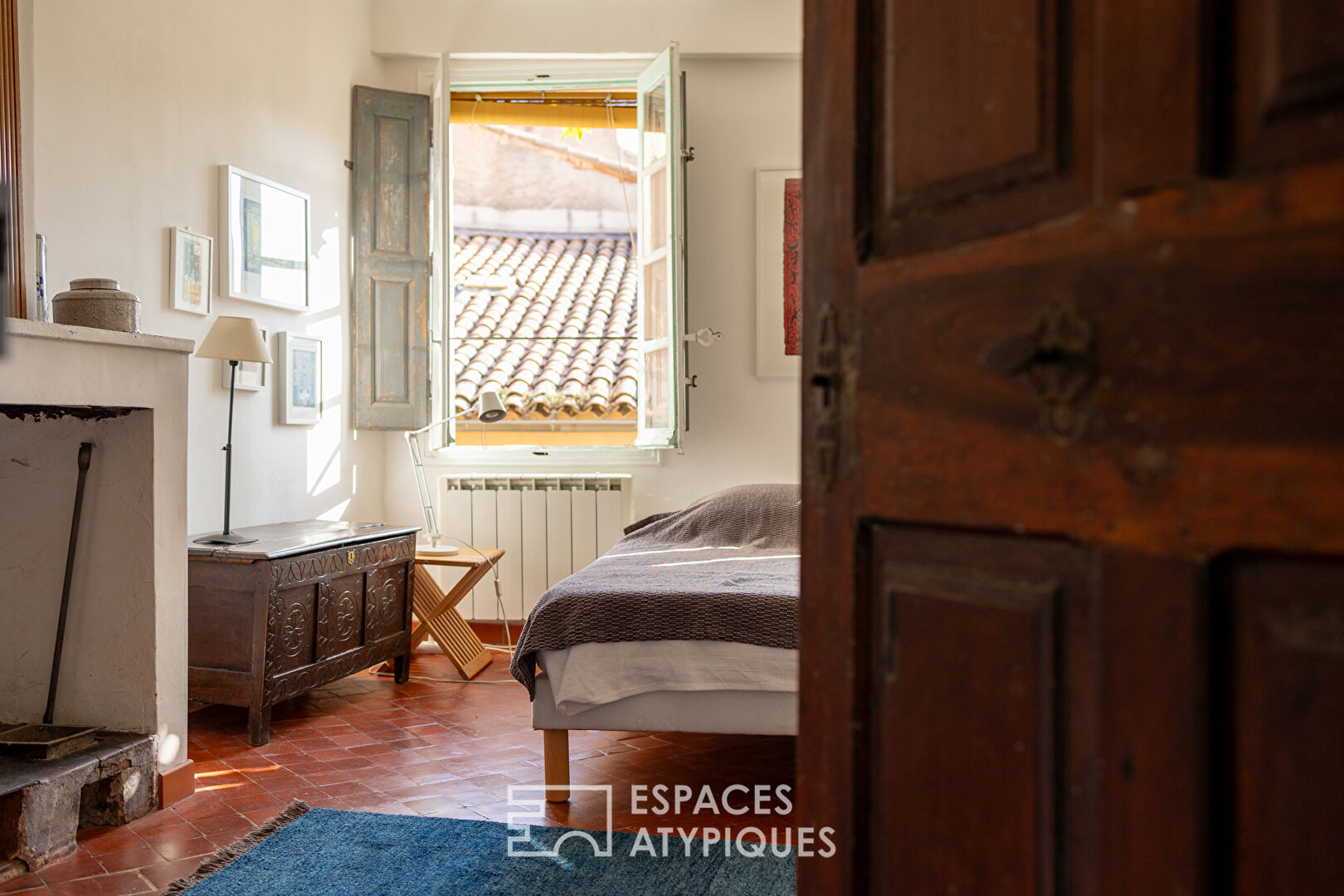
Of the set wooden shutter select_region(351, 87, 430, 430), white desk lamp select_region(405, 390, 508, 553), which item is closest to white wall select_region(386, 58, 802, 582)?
white desk lamp select_region(405, 390, 508, 553)

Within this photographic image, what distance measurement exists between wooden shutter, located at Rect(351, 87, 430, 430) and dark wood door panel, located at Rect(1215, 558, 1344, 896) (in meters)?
5.09

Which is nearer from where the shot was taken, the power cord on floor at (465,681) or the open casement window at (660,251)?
the power cord on floor at (465,681)

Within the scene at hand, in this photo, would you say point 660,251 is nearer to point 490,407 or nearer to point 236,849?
point 490,407

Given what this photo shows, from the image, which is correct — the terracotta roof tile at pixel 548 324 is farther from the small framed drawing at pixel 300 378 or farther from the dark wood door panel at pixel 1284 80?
the dark wood door panel at pixel 1284 80

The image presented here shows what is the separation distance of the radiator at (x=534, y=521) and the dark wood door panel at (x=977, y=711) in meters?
4.51

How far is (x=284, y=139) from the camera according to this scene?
15.4 feet

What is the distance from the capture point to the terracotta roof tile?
640 cm

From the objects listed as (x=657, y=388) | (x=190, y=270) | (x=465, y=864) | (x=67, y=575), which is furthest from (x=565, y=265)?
(x=465, y=864)

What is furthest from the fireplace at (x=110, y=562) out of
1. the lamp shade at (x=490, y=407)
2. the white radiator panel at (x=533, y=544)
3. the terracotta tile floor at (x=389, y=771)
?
the white radiator panel at (x=533, y=544)

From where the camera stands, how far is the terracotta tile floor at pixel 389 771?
8.61 feet

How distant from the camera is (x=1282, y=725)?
603 mm

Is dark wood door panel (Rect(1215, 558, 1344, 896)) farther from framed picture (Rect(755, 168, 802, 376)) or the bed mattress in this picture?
framed picture (Rect(755, 168, 802, 376))

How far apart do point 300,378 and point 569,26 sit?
2.47 m

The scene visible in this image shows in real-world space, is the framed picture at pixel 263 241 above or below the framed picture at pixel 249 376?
above
